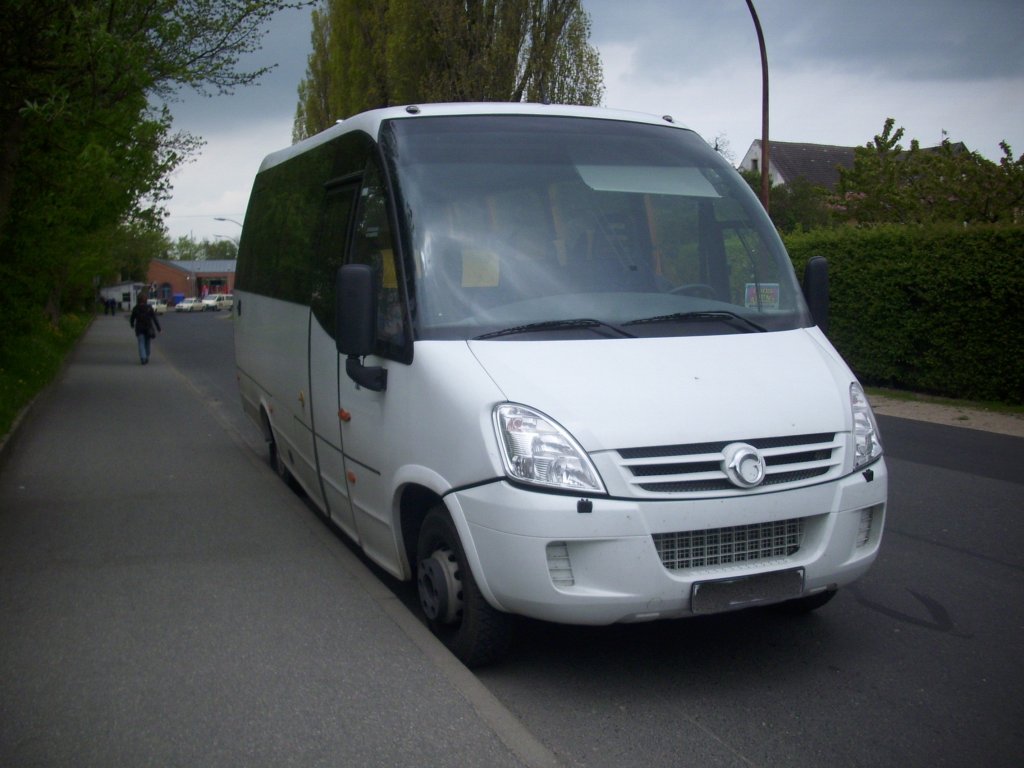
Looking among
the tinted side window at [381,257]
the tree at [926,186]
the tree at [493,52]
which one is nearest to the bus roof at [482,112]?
the tinted side window at [381,257]

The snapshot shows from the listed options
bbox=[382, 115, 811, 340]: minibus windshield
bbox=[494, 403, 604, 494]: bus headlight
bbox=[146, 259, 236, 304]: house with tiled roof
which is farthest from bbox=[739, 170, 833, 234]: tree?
bbox=[146, 259, 236, 304]: house with tiled roof

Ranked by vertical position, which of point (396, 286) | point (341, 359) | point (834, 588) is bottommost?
point (834, 588)

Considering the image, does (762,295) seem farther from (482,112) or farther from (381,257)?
(381,257)

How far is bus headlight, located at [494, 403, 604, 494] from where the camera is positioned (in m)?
4.14

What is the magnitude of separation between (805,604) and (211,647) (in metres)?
2.85

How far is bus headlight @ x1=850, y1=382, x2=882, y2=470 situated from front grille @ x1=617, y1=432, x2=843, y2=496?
0.29 m

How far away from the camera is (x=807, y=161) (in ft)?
209

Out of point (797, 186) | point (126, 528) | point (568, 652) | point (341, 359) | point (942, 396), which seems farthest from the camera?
point (797, 186)

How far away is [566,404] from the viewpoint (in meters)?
4.26

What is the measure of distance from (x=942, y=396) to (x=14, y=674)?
15.7 metres

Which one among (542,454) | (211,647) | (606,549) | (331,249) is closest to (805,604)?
(606,549)

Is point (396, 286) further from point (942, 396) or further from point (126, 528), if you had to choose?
point (942, 396)

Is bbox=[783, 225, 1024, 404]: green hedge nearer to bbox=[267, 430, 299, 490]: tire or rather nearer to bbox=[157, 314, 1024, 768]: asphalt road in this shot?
bbox=[157, 314, 1024, 768]: asphalt road

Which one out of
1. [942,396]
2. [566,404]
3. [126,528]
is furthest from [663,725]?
[942,396]
